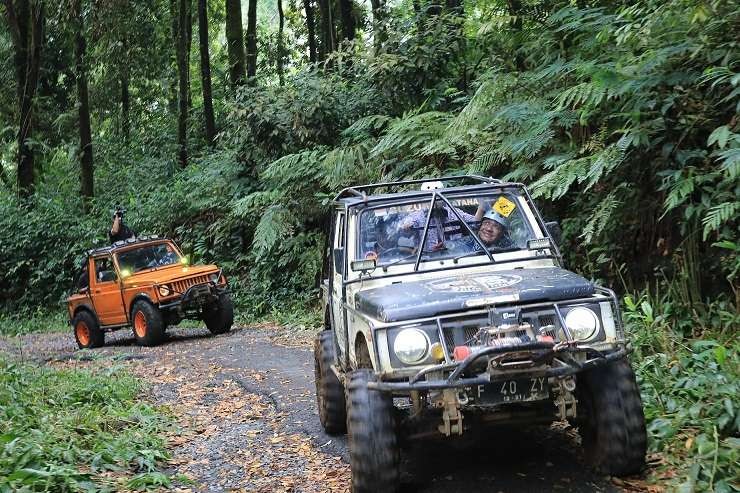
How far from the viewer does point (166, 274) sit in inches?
543

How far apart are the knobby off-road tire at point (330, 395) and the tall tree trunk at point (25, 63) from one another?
19474 millimetres

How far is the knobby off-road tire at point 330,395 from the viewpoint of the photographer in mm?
6285

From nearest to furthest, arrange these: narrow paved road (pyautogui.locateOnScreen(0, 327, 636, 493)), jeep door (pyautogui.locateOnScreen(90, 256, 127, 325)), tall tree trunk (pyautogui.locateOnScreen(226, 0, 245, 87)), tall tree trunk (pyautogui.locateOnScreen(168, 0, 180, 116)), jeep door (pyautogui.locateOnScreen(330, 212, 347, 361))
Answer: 1. narrow paved road (pyautogui.locateOnScreen(0, 327, 636, 493))
2. jeep door (pyautogui.locateOnScreen(330, 212, 347, 361))
3. jeep door (pyautogui.locateOnScreen(90, 256, 127, 325))
4. tall tree trunk (pyautogui.locateOnScreen(226, 0, 245, 87))
5. tall tree trunk (pyautogui.locateOnScreen(168, 0, 180, 116))

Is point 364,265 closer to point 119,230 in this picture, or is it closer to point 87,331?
point 87,331

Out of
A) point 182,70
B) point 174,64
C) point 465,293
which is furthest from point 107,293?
point 174,64

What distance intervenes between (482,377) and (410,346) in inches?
18.7

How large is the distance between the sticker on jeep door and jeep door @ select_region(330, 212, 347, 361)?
833 mm

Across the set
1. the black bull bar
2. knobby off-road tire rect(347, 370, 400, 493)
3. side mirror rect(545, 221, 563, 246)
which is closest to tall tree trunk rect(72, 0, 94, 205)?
side mirror rect(545, 221, 563, 246)

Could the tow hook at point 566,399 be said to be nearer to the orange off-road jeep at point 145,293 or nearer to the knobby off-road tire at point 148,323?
the orange off-road jeep at point 145,293

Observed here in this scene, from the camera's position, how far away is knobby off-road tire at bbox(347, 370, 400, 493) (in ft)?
14.1

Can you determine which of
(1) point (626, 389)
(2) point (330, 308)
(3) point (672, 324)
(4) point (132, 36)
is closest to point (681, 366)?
(3) point (672, 324)

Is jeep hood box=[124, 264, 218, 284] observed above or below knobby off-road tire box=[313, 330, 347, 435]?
above

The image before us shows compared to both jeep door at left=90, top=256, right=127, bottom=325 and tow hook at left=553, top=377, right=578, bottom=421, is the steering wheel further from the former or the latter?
jeep door at left=90, top=256, right=127, bottom=325

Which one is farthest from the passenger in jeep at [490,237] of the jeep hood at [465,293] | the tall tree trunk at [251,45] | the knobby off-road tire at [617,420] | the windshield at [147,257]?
the tall tree trunk at [251,45]
